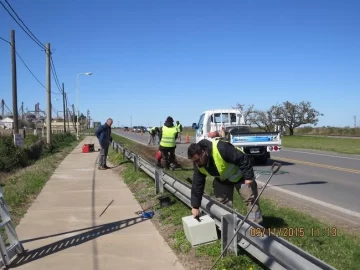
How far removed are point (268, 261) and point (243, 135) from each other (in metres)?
12.0

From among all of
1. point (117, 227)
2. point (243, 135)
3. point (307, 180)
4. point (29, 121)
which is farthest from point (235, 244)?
point (29, 121)

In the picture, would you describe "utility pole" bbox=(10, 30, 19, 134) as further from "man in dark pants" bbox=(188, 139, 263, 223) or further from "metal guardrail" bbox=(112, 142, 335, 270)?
"man in dark pants" bbox=(188, 139, 263, 223)

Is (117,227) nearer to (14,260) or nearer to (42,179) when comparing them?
(14,260)

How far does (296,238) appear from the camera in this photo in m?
5.50

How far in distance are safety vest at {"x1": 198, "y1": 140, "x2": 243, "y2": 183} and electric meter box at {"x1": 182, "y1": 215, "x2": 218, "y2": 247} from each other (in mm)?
607

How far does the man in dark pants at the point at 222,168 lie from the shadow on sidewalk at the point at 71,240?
198cm

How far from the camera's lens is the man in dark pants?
476 centimetres

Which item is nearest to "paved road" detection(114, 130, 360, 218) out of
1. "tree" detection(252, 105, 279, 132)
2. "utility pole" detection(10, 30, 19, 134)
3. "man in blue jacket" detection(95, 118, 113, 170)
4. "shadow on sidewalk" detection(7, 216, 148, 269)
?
"shadow on sidewalk" detection(7, 216, 148, 269)

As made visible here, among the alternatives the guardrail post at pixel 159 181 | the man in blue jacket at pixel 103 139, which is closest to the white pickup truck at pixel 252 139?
the man in blue jacket at pixel 103 139

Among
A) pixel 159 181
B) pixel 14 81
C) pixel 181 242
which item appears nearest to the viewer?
pixel 181 242

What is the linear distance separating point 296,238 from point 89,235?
3.08 metres

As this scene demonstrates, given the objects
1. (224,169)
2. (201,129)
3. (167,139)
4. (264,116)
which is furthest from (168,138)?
(264,116)

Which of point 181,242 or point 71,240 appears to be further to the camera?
point 71,240

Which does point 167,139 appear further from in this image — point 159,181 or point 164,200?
point 164,200
